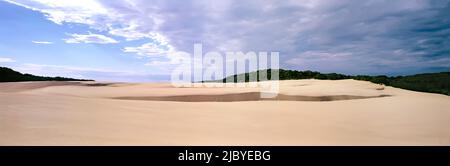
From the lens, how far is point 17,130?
2471mm

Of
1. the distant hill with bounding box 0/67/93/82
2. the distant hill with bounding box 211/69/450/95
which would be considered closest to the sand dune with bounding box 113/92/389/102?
the distant hill with bounding box 211/69/450/95

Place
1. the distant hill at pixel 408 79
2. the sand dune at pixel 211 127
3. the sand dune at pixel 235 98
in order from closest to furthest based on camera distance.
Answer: the sand dune at pixel 211 127, the sand dune at pixel 235 98, the distant hill at pixel 408 79

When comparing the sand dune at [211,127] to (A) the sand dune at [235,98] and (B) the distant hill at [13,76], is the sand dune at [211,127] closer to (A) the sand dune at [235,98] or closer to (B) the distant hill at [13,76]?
(A) the sand dune at [235,98]

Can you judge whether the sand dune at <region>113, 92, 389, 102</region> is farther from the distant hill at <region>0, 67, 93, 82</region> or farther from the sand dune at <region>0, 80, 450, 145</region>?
the distant hill at <region>0, 67, 93, 82</region>

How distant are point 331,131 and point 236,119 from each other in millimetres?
1024

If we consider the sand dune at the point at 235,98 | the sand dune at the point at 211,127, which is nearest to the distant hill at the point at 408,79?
the sand dune at the point at 235,98

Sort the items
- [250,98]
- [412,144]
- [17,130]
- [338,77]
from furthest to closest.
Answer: [338,77] → [250,98] → [412,144] → [17,130]
